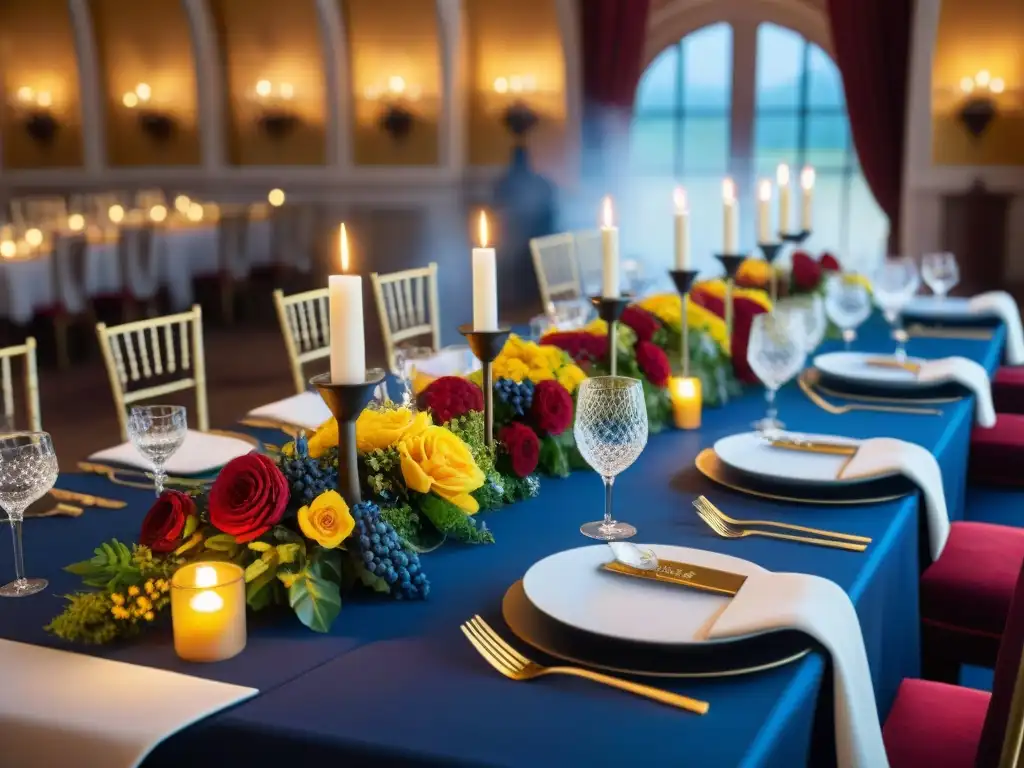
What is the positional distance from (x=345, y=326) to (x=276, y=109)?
9.01 meters

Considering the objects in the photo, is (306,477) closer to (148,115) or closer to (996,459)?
(996,459)

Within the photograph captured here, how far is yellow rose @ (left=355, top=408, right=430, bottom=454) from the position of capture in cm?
164

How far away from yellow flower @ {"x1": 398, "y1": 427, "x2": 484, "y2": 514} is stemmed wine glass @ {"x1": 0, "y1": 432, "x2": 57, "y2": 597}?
0.50m

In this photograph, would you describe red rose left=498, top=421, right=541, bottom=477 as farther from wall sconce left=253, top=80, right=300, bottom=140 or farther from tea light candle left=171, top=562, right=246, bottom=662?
wall sconce left=253, top=80, right=300, bottom=140

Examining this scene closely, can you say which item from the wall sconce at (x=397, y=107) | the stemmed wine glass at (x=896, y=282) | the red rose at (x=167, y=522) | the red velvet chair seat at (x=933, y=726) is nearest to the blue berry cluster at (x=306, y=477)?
the red rose at (x=167, y=522)

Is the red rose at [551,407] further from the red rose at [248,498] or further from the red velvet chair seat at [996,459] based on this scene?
the red velvet chair seat at [996,459]


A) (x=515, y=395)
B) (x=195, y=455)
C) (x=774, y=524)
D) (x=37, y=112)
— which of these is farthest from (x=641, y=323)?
(x=37, y=112)

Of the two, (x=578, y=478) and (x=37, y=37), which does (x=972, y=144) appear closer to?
(x=578, y=478)

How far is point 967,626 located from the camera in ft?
7.30

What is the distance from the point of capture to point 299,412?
265cm

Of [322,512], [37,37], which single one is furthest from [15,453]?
[37,37]

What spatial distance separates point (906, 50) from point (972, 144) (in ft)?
2.51

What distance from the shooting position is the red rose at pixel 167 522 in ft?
4.78

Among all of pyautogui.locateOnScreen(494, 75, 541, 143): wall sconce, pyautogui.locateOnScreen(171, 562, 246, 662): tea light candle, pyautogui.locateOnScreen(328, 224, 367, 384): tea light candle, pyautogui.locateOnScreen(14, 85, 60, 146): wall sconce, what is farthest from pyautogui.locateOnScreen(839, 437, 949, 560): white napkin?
pyautogui.locateOnScreen(14, 85, 60, 146): wall sconce
